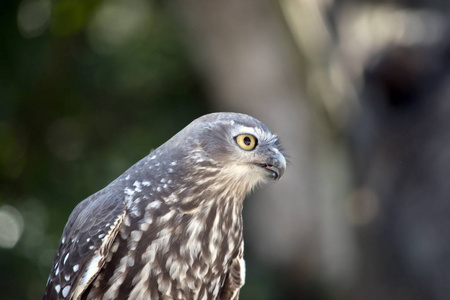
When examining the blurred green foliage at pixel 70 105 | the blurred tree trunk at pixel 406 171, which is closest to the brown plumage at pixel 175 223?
the blurred tree trunk at pixel 406 171

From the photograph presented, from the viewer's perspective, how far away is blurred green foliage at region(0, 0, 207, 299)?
8.14 metres

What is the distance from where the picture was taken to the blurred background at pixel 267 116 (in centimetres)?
748

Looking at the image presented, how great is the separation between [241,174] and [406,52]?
11.9 feet

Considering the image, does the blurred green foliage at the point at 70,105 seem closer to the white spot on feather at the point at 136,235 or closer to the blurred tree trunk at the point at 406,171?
the blurred tree trunk at the point at 406,171

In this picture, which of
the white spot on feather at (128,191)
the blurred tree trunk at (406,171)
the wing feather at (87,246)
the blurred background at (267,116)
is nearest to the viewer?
the wing feather at (87,246)

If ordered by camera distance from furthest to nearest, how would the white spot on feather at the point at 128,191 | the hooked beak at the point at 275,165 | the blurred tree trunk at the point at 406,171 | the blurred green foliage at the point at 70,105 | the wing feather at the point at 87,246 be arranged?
the blurred green foliage at the point at 70,105 → the blurred tree trunk at the point at 406,171 → the hooked beak at the point at 275,165 → the white spot on feather at the point at 128,191 → the wing feather at the point at 87,246

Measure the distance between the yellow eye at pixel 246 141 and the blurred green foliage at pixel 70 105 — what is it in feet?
15.1

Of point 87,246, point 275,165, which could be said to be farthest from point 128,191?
point 275,165

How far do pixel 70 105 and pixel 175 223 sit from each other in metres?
5.34

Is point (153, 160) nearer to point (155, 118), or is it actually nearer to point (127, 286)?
point (127, 286)

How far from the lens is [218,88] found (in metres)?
9.24

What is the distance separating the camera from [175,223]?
3840 mm

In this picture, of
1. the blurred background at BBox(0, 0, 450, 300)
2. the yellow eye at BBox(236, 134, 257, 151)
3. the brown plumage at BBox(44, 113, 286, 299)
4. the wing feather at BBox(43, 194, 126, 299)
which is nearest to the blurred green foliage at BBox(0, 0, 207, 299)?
the blurred background at BBox(0, 0, 450, 300)

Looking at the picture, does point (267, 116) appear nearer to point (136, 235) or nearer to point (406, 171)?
point (406, 171)
